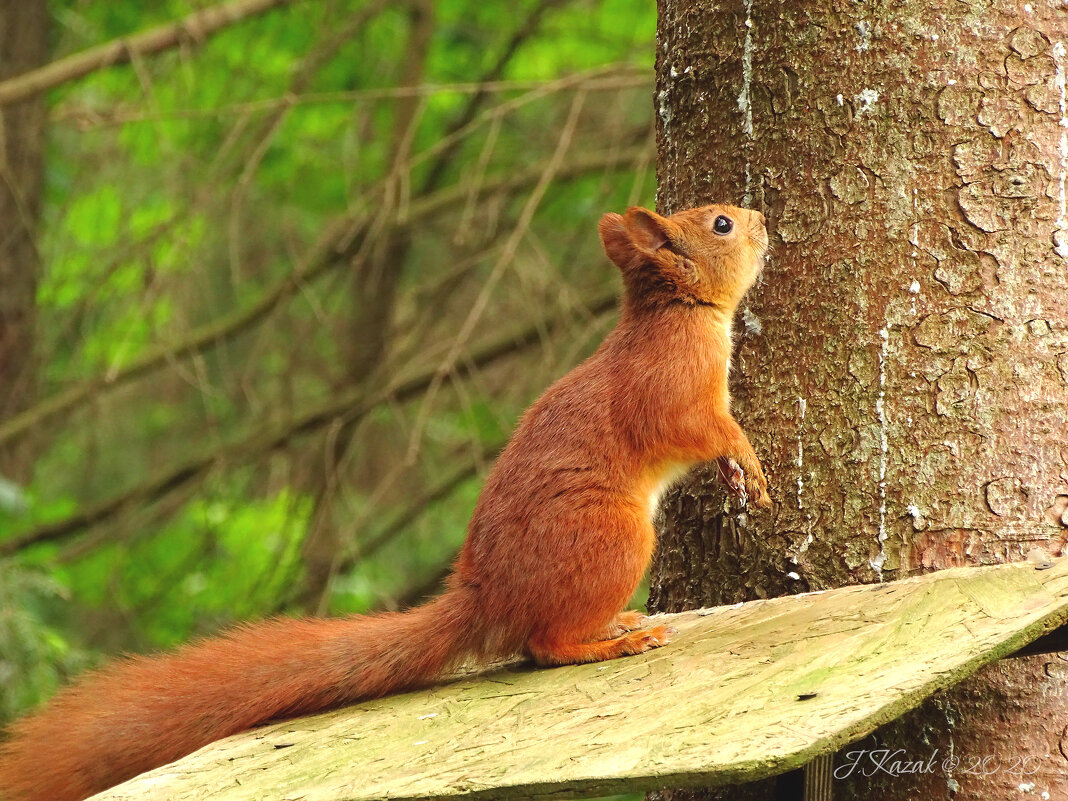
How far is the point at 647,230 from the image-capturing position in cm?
267

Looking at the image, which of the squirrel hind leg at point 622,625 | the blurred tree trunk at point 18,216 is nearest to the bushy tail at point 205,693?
the squirrel hind leg at point 622,625

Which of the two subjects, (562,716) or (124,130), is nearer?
(562,716)

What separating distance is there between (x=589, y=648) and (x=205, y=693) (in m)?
0.69

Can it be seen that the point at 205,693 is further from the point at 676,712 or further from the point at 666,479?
the point at 666,479

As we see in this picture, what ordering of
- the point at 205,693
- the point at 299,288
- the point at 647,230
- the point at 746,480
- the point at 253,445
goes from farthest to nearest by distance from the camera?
the point at 253,445
the point at 299,288
the point at 647,230
the point at 746,480
the point at 205,693

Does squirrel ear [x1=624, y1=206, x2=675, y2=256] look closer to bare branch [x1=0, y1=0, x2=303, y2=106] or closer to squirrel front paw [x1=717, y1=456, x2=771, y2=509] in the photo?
squirrel front paw [x1=717, y1=456, x2=771, y2=509]

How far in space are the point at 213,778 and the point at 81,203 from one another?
4763 millimetres

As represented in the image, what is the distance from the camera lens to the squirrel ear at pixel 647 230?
2.64 metres

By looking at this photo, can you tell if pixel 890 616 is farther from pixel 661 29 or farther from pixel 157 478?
pixel 157 478

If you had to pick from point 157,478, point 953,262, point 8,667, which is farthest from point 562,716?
point 157,478

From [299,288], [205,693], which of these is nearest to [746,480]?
[205,693]

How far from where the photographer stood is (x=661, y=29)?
2.63 m

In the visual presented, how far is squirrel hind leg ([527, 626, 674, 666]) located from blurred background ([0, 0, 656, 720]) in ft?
6.10

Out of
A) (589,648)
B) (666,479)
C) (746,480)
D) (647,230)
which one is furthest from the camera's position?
(647,230)
